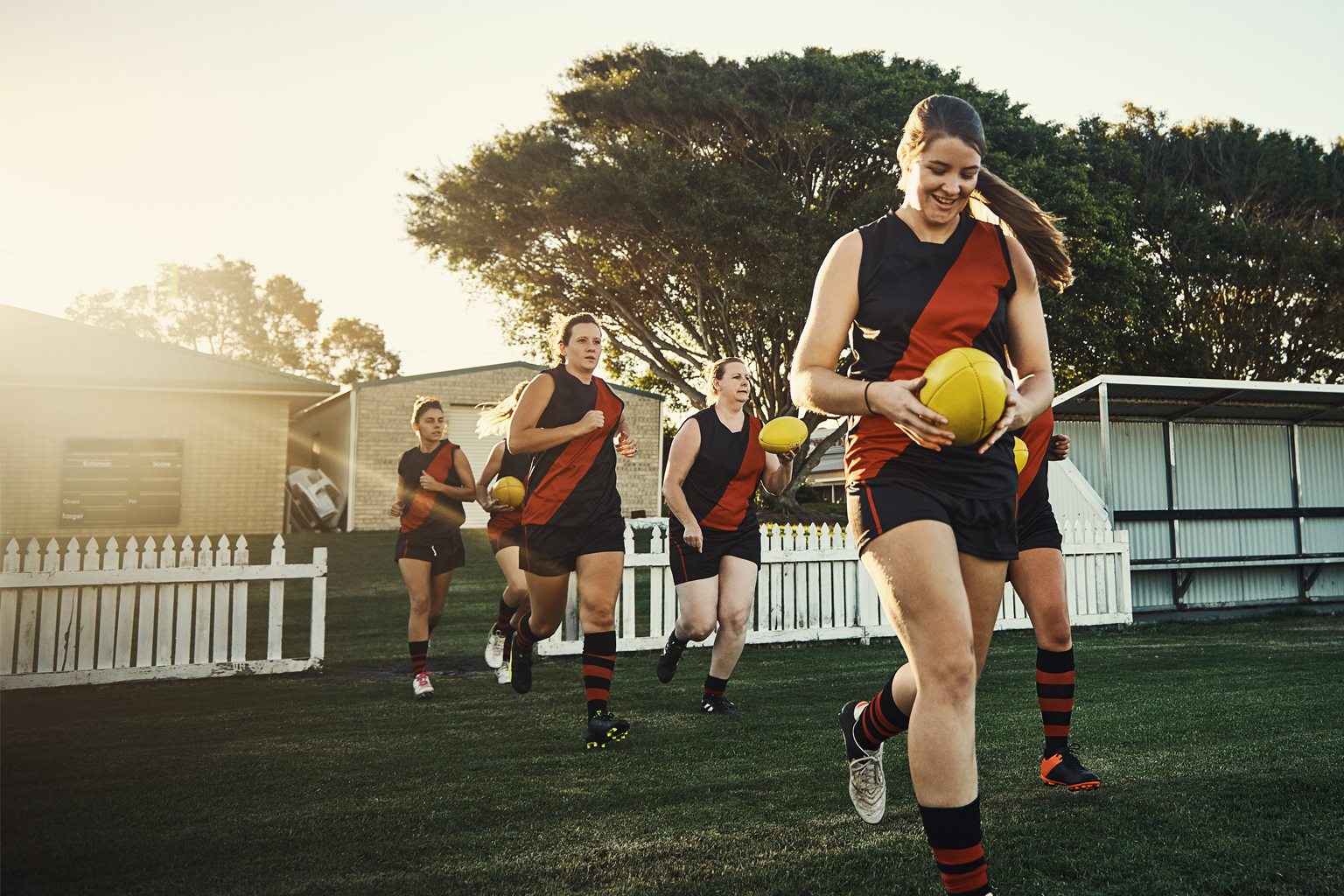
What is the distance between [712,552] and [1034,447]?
7.96 feet

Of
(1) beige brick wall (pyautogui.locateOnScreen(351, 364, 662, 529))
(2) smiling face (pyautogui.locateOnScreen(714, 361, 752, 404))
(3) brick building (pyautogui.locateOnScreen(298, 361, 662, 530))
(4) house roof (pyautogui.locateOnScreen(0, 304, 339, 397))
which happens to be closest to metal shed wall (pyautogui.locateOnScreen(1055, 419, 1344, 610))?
(2) smiling face (pyautogui.locateOnScreen(714, 361, 752, 404))

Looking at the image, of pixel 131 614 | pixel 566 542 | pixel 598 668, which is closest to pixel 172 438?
pixel 131 614

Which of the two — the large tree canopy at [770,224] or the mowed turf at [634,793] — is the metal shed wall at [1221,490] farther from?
the large tree canopy at [770,224]

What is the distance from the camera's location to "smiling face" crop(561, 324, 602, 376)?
5.09 metres

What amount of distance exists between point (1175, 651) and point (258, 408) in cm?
1866

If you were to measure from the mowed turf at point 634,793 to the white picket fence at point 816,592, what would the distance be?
201 cm

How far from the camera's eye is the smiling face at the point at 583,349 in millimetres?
→ 5090

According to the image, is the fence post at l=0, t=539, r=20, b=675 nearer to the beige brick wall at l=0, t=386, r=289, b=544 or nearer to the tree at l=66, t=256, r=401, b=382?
the beige brick wall at l=0, t=386, r=289, b=544

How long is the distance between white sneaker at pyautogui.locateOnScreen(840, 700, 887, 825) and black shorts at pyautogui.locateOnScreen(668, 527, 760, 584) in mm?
2789

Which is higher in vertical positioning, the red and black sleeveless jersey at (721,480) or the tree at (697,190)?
the tree at (697,190)

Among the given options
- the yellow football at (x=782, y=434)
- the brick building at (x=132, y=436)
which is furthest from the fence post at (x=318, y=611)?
the brick building at (x=132, y=436)

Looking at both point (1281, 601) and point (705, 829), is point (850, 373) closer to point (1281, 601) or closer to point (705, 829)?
point (705, 829)

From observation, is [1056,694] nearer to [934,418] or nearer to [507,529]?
[934,418]

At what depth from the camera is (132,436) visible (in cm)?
1933
